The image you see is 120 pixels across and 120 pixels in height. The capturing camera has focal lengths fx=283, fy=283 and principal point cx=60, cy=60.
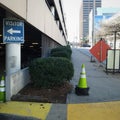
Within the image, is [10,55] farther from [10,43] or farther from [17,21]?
[17,21]

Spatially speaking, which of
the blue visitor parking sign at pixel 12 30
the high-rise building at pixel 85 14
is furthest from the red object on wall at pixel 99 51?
the high-rise building at pixel 85 14

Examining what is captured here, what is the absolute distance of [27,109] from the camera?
6.91 metres

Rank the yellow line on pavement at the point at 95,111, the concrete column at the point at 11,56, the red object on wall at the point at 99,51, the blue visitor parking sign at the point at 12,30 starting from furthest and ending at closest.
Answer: the red object on wall at the point at 99,51
the concrete column at the point at 11,56
the blue visitor parking sign at the point at 12,30
the yellow line on pavement at the point at 95,111

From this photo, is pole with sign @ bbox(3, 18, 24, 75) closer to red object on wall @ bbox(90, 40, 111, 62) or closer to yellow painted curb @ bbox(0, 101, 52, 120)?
yellow painted curb @ bbox(0, 101, 52, 120)

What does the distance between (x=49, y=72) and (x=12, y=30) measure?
1.81m

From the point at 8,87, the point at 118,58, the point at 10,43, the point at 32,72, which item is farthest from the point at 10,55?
the point at 118,58

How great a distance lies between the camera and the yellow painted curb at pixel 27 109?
21.4 feet

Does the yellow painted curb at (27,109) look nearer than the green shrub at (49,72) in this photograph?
Yes

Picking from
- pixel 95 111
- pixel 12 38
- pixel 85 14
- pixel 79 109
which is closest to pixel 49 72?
pixel 12 38

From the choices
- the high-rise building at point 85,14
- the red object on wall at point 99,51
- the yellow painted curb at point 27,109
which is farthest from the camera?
the high-rise building at point 85,14

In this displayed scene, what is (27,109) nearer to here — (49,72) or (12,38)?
(49,72)

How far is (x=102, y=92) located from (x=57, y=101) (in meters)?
2.17

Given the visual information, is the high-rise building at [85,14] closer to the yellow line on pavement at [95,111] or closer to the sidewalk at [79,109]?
the sidewalk at [79,109]

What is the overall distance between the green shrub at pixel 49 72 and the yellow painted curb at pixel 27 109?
1545 mm
